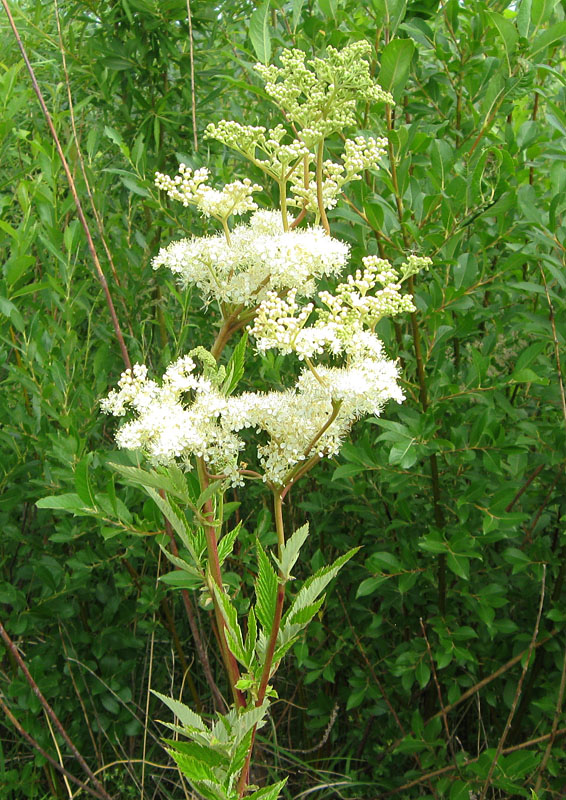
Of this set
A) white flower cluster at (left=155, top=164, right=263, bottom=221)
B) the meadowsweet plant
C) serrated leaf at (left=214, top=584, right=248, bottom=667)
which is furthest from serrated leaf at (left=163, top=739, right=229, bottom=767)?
white flower cluster at (left=155, top=164, right=263, bottom=221)

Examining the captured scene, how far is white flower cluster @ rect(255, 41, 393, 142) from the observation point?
1006 millimetres

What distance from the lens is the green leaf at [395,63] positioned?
140 cm

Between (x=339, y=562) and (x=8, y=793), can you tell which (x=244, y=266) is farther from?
(x=8, y=793)

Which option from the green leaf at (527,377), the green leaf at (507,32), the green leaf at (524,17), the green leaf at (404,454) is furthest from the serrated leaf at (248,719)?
the green leaf at (524,17)

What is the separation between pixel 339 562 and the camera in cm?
95

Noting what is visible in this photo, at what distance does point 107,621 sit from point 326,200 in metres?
1.19

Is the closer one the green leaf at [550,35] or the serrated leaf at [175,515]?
the serrated leaf at [175,515]

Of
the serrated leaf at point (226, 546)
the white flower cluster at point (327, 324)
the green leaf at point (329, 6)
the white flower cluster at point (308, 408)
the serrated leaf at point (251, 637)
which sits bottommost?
the serrated leaf at point (251, 637)

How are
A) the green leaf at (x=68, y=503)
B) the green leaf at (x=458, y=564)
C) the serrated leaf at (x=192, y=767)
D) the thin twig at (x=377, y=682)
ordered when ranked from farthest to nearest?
the thin twig at (x=377, y=682) < the green leaf at (x=458, y=564) < the green leaf at (x=68, y=503) < the serrated leaf at (x=192, y=767)

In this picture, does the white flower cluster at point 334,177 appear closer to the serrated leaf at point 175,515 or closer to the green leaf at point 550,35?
the serrated leaf at point 175,515

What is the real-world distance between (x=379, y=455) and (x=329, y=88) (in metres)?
0.79

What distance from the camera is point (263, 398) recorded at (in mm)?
1020

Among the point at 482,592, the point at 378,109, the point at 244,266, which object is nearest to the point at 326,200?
the point at 244,266

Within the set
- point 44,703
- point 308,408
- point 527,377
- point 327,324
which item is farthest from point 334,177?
point 44,703
